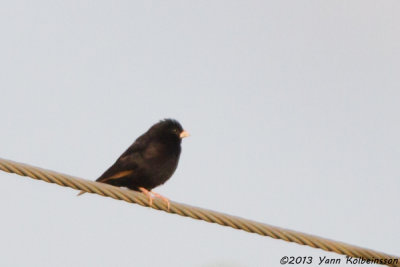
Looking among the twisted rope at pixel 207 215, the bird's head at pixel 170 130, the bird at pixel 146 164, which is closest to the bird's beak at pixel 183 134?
the bird's head at pixel 170 130

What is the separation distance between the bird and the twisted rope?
212 centimetres

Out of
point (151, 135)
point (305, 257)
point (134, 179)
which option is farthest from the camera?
point (151, 135)

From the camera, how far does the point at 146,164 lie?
7230 mm

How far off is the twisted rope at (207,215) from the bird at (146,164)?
6.96 ft

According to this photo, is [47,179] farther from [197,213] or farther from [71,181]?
[197,213]

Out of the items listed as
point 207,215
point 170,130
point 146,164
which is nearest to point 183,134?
point 170,130

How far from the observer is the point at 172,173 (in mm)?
7434

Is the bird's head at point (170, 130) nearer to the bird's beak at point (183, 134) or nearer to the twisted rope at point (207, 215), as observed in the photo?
the bird's beak at point (183, 134)

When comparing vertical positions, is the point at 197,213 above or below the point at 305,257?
above

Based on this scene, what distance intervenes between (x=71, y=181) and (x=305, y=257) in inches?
105

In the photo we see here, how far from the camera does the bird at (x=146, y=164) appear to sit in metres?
7.16

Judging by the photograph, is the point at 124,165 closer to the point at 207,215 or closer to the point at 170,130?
the point at 170,130

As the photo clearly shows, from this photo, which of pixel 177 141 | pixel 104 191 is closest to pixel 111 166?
pixel 177 141

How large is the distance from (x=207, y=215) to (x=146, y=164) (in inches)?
102
